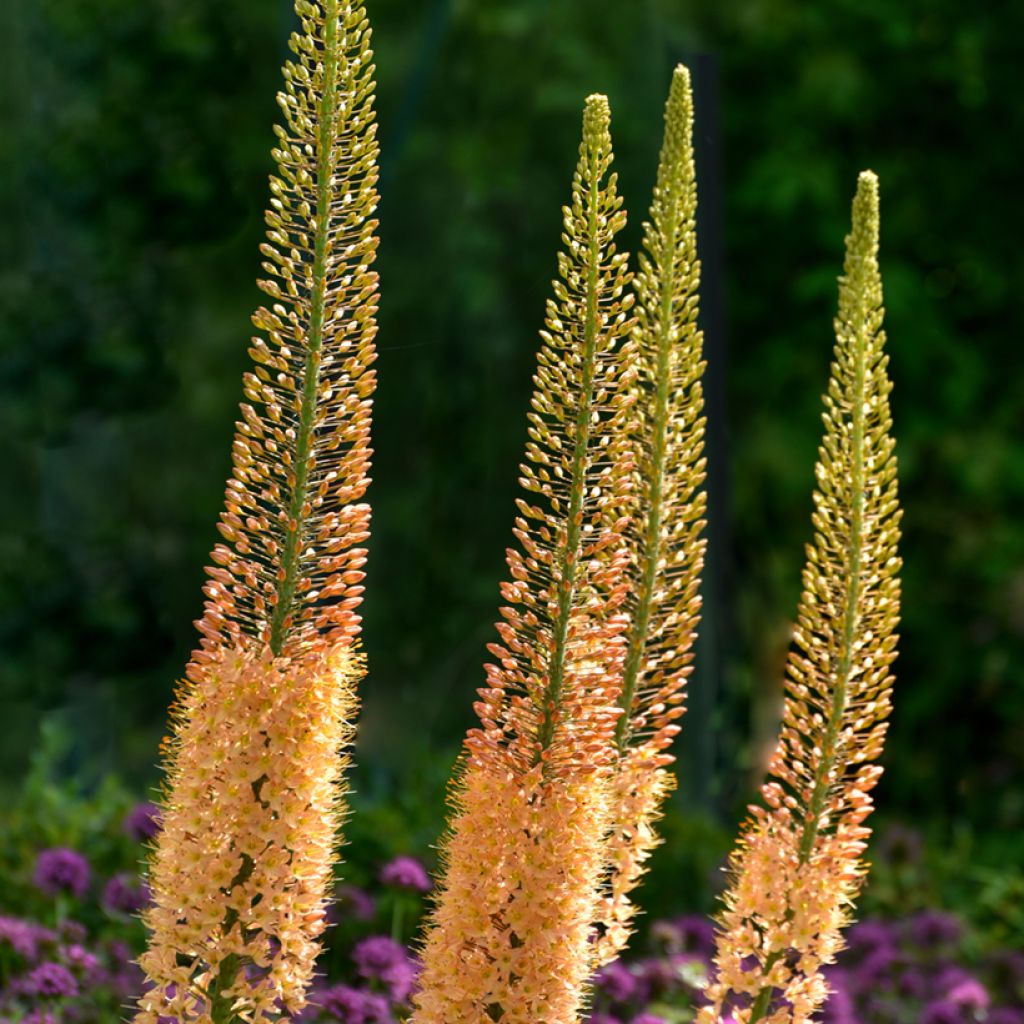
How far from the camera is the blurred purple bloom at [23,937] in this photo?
3.98 metres

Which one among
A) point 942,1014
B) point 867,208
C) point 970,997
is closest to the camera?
point 867,208

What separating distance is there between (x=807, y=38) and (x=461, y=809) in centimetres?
693

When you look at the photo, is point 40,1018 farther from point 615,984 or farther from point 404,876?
point 615,984

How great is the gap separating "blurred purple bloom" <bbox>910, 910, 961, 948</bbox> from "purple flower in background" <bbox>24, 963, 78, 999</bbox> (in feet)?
9.86

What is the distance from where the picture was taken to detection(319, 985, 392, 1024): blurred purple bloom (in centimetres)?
352

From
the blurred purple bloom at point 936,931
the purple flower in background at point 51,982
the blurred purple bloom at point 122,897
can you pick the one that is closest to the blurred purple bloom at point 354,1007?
the purple flower in background at point 51,982

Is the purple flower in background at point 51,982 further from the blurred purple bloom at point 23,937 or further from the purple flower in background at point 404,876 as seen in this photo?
the purple flower in background at point 404,876

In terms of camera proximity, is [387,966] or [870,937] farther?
[870,937]

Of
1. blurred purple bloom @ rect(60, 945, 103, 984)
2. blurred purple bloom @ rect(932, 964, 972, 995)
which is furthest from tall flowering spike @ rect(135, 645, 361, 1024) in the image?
A: blurred purple bloom @ rect(932, 964, 972, 995)

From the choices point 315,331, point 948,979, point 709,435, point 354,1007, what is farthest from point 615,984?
point 709,435

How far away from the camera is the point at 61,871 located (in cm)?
428

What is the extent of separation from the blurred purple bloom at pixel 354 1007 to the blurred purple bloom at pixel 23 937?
32.1 inches

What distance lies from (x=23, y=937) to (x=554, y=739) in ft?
6.68

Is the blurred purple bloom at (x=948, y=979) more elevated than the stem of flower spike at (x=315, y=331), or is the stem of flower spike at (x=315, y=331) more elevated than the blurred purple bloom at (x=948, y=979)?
the stem of flower spike at (x=315, y=331)
